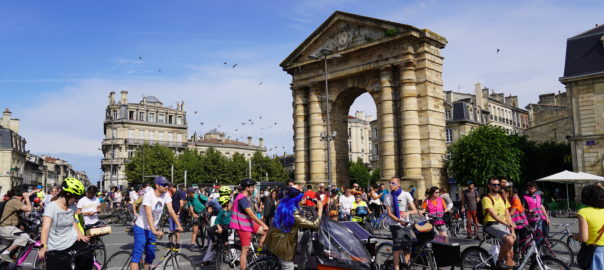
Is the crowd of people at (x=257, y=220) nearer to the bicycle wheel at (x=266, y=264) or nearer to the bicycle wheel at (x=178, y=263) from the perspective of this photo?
the bicycle wheel at (x=266, y=264)

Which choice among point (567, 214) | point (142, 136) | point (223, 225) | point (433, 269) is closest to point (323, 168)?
point (567, 214)

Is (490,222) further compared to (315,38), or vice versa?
(315,38)

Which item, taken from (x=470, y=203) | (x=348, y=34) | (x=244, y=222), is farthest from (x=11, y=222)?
(x=348, y=34)

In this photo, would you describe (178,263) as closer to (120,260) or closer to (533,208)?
(120,260)

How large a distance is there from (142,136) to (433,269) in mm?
78770

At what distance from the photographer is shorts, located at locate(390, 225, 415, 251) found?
312 inches

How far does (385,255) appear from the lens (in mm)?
8484

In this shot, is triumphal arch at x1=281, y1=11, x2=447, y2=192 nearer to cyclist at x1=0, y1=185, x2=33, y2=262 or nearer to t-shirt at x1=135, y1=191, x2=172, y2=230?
t-shirt at x1=135, y1=191, x2=172, y2=230

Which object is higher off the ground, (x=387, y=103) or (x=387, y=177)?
(x=387, y=103)

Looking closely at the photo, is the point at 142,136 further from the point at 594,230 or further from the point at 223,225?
the point at 594,230

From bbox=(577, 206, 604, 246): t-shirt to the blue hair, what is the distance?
385cm

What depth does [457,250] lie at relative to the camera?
25.1ft

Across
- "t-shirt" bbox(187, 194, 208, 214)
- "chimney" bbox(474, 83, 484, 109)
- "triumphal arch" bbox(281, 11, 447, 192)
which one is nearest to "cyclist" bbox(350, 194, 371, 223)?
"t-shirt" bbox(187, 194, 208, 214)

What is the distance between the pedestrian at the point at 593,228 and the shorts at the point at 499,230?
80.1 inches
